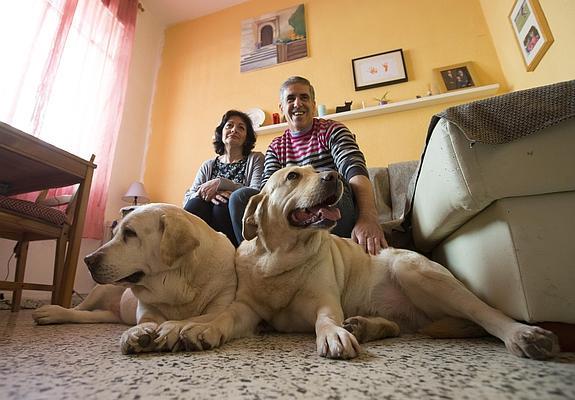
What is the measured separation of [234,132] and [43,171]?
117 cm

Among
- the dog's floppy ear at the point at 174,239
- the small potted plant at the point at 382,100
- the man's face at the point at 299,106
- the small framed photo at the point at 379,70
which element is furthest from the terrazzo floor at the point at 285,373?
the small framed photo at the point at 379,70

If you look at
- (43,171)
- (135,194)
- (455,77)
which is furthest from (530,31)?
(135,194)

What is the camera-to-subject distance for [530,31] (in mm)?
2174

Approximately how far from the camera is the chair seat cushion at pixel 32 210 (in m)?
1.57

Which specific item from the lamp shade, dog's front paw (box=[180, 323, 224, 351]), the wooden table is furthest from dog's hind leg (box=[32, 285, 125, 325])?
the lamp shade

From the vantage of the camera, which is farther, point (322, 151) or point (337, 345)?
point (322, 151)

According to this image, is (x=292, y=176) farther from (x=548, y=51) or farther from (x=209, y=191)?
(x=548, y=51)

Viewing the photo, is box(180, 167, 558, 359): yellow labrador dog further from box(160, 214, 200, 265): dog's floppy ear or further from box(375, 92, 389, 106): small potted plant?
box(375, 92, 389, 106): small potted plant

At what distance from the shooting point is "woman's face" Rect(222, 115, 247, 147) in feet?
→ 6.95

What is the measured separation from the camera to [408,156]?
2.90 meters

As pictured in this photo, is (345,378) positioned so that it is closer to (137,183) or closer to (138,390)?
(138,390)

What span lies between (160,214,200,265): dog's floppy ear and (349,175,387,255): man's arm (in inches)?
26.0

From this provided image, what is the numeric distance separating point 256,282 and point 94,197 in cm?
259

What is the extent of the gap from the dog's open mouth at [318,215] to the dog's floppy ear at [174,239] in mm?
345
